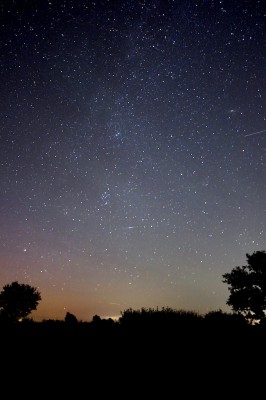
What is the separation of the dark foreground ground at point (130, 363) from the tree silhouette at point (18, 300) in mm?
38427

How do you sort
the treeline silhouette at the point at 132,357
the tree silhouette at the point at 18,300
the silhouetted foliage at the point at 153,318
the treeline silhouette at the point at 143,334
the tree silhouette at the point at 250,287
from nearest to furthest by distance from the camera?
the treeline silhouette at the point at 132,357, the treeline silhouette at the point at 143,334, the silhouetted foliage at the point at 153,318, the tree silhouette at the point at 250,287, the tree silhouette at the point at 18,300

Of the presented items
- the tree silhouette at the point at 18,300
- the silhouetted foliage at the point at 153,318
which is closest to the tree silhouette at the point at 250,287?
the silhouetted foliage at the point at 153,318

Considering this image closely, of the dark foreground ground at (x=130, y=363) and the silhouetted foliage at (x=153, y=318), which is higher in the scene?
the silhouetted foliage at (x=153, y=318)

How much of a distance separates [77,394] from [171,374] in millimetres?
2339

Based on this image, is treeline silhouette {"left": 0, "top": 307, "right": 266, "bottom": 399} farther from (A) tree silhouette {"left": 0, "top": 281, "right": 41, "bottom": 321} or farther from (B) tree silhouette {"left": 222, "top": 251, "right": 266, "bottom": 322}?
(A) tree silhouette {"left": 0, "top": 281, "right": 41, "bottom": 321}

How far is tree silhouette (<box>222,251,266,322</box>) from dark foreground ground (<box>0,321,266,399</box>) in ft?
75.5

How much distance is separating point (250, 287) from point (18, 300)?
3562cm

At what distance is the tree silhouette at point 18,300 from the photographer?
43.2m

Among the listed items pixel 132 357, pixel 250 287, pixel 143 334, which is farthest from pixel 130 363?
pixel 250 287

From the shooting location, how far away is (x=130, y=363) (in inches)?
270

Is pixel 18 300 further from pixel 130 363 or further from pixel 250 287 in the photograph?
pixel 130 363

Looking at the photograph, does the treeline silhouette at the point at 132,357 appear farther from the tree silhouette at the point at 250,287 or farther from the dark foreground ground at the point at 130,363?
the tree silhouette at the point at 250,287

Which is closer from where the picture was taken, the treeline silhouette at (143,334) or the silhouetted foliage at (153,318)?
the treeline silhouette at (143,334)

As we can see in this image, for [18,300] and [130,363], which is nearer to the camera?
[130,363]
